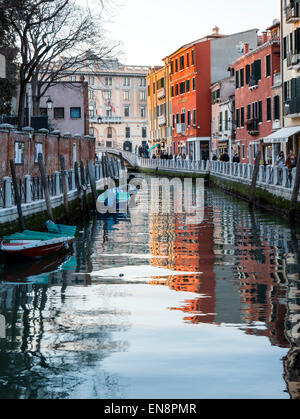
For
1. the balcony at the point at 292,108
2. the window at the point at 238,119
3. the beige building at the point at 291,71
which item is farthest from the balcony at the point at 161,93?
the balcony at the point at 292,108

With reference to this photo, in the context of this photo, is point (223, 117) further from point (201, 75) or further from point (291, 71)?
point (291, 71)

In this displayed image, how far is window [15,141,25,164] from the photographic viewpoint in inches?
965

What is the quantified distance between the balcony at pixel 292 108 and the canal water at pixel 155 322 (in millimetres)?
18852

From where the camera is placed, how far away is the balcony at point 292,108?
128 ft

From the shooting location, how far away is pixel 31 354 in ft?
31.2

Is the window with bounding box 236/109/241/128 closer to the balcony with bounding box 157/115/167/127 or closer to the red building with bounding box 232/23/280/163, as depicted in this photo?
the red building with bounding box 232/23/280/163

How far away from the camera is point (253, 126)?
5062 centimetres

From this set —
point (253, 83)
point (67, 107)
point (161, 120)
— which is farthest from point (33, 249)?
point (161, 120)

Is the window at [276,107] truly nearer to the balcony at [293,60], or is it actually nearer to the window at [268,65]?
the window at [268,65]

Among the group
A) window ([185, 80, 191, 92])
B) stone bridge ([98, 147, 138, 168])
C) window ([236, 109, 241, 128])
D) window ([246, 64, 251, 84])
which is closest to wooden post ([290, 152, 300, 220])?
window ([246, 64, 251, 84])

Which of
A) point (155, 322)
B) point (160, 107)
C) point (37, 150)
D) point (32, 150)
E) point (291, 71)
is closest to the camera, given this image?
point (155, 322)

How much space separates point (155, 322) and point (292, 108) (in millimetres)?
30406
